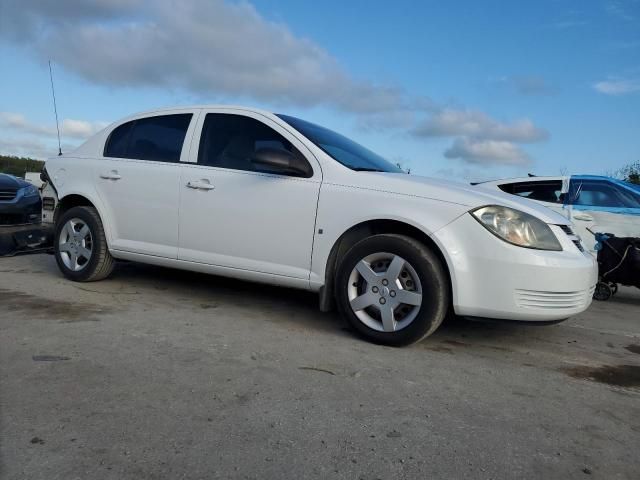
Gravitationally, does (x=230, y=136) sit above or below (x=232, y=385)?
above

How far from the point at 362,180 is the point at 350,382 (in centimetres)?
150

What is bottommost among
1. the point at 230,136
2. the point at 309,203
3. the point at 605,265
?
the point at 605,265

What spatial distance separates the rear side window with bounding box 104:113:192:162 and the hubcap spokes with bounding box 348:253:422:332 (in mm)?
2043

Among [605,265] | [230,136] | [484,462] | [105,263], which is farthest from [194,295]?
[605,265]

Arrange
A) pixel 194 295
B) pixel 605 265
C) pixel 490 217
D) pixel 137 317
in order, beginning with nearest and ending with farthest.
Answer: pixel 490 217 < pixel 137 317 < pixel 194 295 < pixel 605 265

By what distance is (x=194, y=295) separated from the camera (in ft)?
16.2

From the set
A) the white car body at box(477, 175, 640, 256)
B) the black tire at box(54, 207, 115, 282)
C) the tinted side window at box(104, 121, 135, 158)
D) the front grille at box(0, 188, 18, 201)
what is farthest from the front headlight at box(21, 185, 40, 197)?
the white car body at box(477, 175, 640, 256)

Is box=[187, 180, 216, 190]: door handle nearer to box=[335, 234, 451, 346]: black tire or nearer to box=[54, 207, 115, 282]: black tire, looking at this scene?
box=[54, 207, 115, 282]: black tire

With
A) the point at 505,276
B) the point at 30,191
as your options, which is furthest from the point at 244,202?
the point at 30,191

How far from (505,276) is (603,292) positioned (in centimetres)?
397

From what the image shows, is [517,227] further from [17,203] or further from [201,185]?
[17,203]

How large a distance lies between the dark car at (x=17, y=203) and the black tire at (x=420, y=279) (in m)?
4.94

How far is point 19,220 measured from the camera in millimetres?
6699

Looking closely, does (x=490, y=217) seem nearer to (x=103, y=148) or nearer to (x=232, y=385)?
(x=232, y=385)
